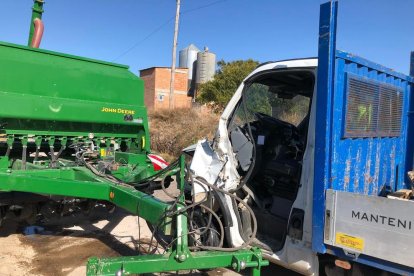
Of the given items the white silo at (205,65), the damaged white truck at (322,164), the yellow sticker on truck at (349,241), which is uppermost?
the white silo at (205,65)

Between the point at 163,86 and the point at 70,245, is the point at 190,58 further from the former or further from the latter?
the point at 70,245

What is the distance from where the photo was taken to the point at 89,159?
5.52 metres

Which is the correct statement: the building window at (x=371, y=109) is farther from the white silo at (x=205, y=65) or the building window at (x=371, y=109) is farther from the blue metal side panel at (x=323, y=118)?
the white silo at (x=205, y=65)

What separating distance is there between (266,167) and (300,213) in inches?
34.1

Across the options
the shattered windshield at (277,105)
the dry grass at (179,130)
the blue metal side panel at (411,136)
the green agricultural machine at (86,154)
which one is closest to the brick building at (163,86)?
the dry grass at (179,130)

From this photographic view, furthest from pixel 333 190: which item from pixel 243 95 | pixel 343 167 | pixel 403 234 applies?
pixel 243 95

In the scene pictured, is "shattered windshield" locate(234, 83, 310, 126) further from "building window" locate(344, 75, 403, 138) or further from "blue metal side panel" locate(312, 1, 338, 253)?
"blue metal side panel" locate(312, 1, 338, 253)

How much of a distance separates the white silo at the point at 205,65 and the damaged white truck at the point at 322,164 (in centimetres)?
3193

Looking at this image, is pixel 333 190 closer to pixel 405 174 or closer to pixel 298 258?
pixel 298 258

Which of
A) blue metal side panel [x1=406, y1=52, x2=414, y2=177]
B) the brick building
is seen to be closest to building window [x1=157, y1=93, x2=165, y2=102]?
the brick building

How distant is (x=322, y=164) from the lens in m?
3.10

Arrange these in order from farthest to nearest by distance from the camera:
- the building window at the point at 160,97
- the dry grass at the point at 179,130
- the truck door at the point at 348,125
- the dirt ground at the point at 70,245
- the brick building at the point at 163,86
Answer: the building window at the point at 160,97 < the brick building at the point at 163,86 < the dry grass at the point at 179,130 < the dirt ground at the point at 70,245 < the truck door at the point at 348,125

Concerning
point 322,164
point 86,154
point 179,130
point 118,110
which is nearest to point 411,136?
point 322,164

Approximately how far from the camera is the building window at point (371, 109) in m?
3.24
